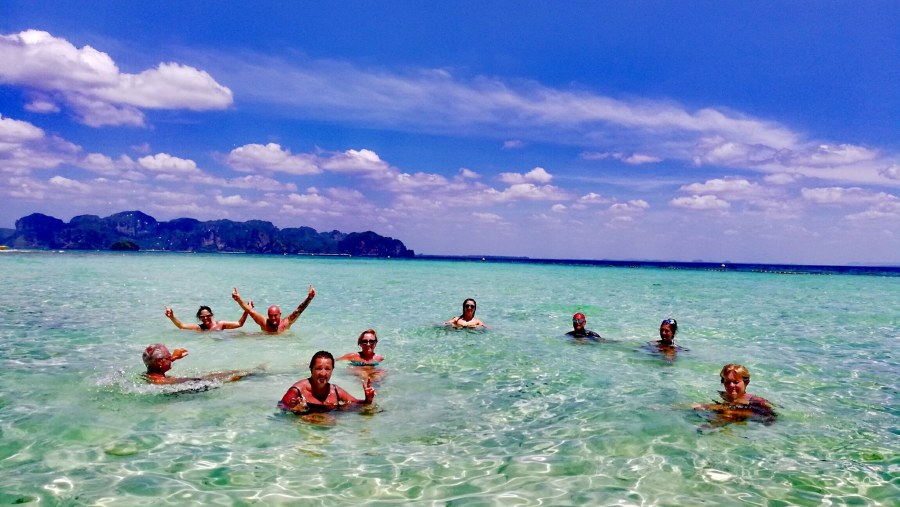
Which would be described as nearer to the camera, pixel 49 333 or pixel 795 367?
pixel 795 367

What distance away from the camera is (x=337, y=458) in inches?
275

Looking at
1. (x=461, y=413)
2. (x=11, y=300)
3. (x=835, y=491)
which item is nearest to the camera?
(x=835, y=491)

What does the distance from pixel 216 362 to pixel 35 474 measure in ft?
23.2

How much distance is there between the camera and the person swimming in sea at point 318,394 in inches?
340

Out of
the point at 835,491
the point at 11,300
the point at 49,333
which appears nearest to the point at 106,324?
the point at 49,333

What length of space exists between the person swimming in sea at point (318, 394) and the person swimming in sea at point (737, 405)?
5.75 m

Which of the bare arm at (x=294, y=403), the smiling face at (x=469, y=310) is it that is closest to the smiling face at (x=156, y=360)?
the bare arm at (x=294, y=403)

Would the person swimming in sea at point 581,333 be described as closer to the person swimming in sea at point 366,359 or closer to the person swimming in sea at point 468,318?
the person swimming in sea at point 468,318

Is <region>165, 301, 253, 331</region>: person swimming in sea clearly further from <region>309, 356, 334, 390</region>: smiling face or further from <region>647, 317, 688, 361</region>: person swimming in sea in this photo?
<region>647, 317, 688, 361</region>: person swimming in sea

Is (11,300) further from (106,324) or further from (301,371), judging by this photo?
(301,371)

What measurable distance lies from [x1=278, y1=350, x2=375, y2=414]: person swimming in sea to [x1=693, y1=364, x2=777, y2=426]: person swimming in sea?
226 inches

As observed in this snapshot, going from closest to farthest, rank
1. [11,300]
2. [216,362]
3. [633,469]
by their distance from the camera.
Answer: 1. [633,469]
2. [216,362]
3. [11,300]

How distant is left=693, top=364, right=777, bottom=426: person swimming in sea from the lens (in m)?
8.94

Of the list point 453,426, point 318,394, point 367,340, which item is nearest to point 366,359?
point 367,340
